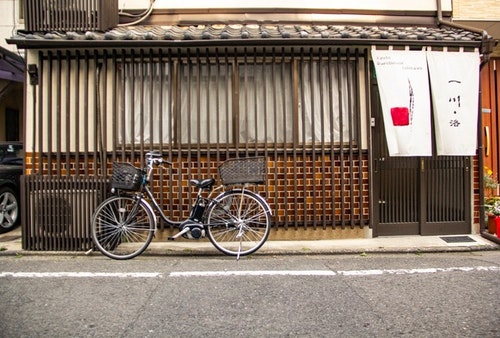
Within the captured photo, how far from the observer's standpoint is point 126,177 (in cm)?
552

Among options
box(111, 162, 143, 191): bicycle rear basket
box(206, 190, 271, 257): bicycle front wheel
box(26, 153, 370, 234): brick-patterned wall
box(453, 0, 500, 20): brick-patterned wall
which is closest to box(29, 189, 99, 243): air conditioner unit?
box(111, 162, 143, 191): bicycle rear basket

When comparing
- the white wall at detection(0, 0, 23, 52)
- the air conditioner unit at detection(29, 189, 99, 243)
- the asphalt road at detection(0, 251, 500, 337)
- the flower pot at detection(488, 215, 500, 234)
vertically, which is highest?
the white wall at detection(0, 0, 23, 52)

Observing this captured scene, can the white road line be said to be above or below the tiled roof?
below

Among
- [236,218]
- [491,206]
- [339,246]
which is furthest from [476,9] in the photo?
[236,218]

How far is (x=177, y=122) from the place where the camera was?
670 cm

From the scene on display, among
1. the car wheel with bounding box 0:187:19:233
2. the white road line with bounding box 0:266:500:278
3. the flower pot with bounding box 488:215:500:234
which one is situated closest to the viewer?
the white road line with bounding box 0:266:500:278

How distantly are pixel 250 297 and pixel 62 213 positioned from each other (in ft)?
10.4

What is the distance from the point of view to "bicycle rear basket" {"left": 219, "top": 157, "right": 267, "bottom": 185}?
5.53 m

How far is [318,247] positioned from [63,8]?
17.8ft

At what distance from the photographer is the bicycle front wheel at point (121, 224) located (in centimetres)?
556

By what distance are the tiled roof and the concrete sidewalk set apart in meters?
2.90

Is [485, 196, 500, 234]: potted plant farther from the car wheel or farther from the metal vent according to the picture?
the car wheel

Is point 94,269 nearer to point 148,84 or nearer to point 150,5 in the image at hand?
point 148,84

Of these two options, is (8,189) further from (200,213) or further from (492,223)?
(492,223)
